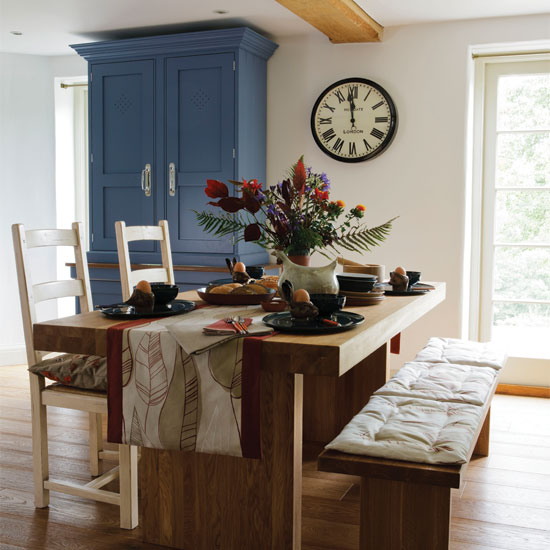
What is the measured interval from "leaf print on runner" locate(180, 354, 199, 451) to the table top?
238 millimetres

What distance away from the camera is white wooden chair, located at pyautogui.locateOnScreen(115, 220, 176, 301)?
9.48ft

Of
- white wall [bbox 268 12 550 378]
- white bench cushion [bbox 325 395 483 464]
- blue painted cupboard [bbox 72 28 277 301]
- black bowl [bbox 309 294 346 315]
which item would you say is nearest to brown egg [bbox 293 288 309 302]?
black bowl [bbox 309 294 346 315]

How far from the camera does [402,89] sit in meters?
4.35

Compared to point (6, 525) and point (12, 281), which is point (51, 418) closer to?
point (6, 525)

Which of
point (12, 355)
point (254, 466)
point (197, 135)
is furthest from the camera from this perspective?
point (12, 355)

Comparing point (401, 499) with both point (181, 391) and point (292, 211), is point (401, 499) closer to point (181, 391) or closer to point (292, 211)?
point (181, 391)

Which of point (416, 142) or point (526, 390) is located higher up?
point (416, 142)

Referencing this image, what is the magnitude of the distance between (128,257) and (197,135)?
1.72 m

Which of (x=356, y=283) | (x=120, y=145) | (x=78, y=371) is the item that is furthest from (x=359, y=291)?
(x=120, y=145)

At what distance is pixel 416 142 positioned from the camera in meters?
4.36

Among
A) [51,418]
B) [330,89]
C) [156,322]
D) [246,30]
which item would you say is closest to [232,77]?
[246,30]

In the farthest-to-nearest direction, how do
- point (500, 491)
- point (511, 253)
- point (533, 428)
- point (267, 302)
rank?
point (511, 253) < point (533, 428) < point (500, 491) < point (267, 302)

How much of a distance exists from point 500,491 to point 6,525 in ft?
6.22

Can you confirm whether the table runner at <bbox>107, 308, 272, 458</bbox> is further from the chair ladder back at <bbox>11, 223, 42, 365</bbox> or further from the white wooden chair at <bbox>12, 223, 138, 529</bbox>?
the chair ladder back at <bbox>11, 223, 42, 365</bbox>
